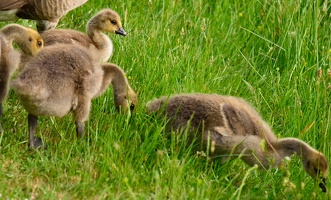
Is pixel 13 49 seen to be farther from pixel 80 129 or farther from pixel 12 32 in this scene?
pixel 80 129

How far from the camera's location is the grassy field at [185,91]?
18.0 ft

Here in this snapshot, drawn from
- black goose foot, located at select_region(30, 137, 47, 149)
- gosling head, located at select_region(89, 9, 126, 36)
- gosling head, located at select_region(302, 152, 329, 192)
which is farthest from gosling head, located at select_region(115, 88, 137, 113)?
gosling head, located at select_region(302, 152, 329, 192)

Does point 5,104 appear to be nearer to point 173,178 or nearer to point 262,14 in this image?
point 173,178

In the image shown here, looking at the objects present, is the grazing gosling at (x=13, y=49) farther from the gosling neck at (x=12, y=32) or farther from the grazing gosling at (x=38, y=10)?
the grazing gosling at (x=38, y=10)

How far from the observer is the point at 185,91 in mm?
6844

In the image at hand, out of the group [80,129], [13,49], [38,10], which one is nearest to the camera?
[80,129]

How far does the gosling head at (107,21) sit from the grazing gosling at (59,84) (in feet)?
3.74

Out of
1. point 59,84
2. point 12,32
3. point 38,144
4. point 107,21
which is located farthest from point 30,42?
point 107,21

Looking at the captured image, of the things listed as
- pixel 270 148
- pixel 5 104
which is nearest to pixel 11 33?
pixel 5 104

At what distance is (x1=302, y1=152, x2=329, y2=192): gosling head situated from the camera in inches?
223

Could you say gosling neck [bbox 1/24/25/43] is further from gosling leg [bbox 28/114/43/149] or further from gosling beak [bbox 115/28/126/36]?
gosling beak [bbox 115/28/126/36]

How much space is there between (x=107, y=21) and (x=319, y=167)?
8.35 feet

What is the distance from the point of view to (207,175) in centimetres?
586

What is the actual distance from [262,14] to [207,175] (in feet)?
10.2
